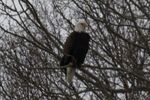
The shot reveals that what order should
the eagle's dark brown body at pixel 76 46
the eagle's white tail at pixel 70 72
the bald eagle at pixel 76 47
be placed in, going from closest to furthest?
the eagle's white tail at pixel 70 72 → the bald eagle at pixel 76 47 → the eagle's dark brown body at pixel 76 46

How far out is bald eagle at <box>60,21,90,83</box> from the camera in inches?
254

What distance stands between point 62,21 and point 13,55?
124 centimetres

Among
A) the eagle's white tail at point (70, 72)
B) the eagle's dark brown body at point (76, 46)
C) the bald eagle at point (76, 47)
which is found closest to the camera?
the eagle's white tail at point (70, 72)

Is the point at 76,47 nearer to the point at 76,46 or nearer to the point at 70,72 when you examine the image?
the point at 76,46

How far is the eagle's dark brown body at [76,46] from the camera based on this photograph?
658 centimetres

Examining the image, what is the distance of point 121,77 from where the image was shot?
21.9 ft

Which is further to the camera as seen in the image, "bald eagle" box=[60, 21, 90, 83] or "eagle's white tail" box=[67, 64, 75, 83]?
"bald eagle" box=[60, 21, 90, 83]

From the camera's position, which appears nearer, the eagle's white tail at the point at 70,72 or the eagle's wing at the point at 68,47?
the eagle's white tail at the point at 70,72

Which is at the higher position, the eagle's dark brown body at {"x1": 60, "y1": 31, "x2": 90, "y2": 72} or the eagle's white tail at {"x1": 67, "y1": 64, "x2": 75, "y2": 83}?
the eagle's dark brown body at {"x1": 60, "y1": 31, "x2": 90, "y2": 72}

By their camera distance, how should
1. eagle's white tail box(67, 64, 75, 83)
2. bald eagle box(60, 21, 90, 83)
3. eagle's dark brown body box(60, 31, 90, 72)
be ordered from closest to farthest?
1. eagle's white tail box(67, 64, 75, 83)
2. bald eagle box(60, 21, 90, 83)
3. eagle's dark brown body box(60, 31, 90, 72)

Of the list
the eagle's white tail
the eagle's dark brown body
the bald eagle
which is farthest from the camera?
the eagle's dark brown body

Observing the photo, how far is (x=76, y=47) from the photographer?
671cm

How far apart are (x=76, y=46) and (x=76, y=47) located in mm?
14

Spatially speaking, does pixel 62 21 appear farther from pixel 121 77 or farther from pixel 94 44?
pixel 121 77
